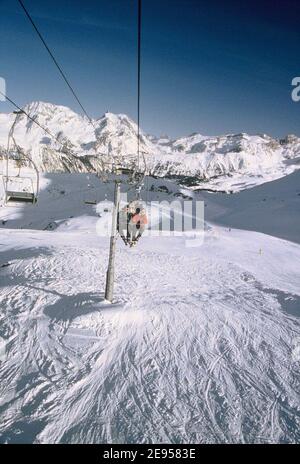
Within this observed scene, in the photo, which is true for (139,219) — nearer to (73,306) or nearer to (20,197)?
(73,306)

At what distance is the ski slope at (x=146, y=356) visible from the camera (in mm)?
7141

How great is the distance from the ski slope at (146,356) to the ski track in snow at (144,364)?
1.3 inches

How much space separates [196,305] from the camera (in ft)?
44.5

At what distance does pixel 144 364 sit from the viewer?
9.32m

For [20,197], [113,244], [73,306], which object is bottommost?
[73,306]

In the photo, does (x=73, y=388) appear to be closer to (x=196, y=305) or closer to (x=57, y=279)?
(x=196, y=305)

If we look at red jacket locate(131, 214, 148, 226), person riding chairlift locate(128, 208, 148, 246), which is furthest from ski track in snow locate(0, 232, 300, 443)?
red jacket locate(131, 214, 148, 226)

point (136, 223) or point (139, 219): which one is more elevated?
point (139, 219)

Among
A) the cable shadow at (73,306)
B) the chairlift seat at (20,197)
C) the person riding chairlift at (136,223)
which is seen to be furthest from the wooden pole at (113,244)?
the chairlift seat at (20,197)

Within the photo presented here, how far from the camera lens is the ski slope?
7141 mm

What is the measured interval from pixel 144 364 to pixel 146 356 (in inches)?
16.2

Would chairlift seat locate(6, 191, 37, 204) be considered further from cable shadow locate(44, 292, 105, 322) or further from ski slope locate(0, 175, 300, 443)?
cable shadow locate(44, 292, 105, 322)

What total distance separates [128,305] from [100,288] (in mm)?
2603

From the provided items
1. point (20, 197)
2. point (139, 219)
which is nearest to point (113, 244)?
point (139, 219)
